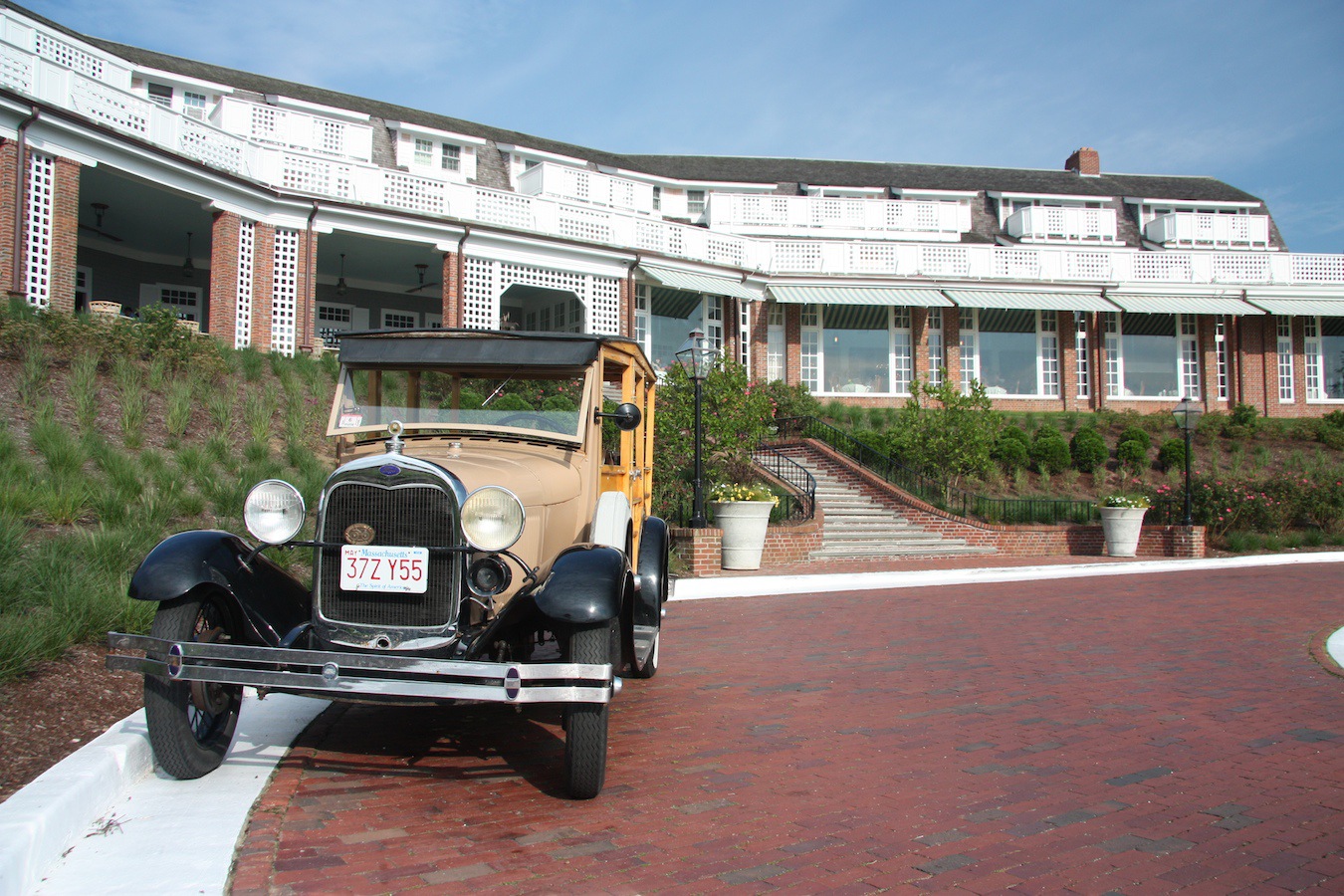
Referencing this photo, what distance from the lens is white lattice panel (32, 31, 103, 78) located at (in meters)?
16.1

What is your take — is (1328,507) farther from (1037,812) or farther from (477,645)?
(477,645)

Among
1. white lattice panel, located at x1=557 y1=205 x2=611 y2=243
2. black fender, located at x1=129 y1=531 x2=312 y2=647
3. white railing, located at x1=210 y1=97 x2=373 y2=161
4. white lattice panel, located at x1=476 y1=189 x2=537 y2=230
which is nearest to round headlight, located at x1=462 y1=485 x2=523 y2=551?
black fender, located at x1=129 y1=531 x2=312 y2=647

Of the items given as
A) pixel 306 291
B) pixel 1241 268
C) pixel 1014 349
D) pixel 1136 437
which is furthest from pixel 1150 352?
pixel 306 291

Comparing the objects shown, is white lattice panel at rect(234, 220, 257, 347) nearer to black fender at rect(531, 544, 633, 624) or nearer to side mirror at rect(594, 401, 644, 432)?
side mirror at rect(594, 401, 644, 432)

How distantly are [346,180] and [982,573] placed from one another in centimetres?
1555

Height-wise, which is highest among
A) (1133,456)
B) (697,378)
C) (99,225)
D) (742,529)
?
(99,225)

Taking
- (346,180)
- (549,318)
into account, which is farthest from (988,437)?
(346,180)

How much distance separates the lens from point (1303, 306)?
91.5 feet

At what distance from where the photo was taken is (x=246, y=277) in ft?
61.0

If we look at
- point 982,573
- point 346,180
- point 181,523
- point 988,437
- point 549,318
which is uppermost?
point 346,180

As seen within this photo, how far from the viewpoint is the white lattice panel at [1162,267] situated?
28.0 m

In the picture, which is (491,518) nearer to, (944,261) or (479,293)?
(479,293)

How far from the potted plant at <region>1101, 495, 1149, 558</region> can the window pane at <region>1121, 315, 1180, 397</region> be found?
1261 centimetres

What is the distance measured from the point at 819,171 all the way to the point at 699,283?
36.2 ft
